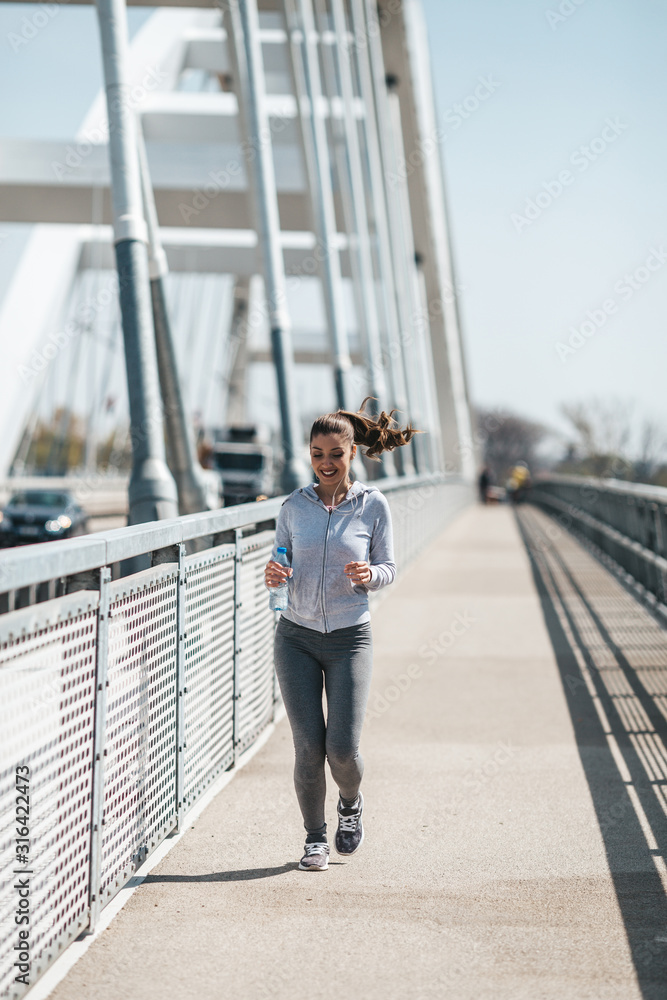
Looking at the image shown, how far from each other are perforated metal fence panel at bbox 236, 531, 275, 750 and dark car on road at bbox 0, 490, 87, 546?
15.2 m

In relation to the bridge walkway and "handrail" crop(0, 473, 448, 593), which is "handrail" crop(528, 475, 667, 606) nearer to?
the bridge walkway

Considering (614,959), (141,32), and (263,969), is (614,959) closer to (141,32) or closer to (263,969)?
(263,969)

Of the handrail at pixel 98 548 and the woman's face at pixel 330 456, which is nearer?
the handrail at pixel 98 548

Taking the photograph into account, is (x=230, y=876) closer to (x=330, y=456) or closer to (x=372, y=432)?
(x=330, y=456)

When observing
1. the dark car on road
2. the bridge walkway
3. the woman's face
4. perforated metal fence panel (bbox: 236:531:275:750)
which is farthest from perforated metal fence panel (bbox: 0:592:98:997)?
the dark car on road

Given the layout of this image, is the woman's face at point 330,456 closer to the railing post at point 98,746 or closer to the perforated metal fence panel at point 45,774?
the railing post at point 98,746

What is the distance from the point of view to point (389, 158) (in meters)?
36.1

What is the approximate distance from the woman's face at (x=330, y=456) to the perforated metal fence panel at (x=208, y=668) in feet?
2.76

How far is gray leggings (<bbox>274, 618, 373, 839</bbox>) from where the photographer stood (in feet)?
13.8

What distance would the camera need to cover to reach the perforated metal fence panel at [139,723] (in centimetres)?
383

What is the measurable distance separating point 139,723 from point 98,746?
531 mm

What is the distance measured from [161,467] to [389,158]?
30.1 meters

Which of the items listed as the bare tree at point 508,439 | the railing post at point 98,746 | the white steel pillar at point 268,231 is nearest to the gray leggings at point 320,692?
the railing post at point 98,746

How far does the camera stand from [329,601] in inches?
164
